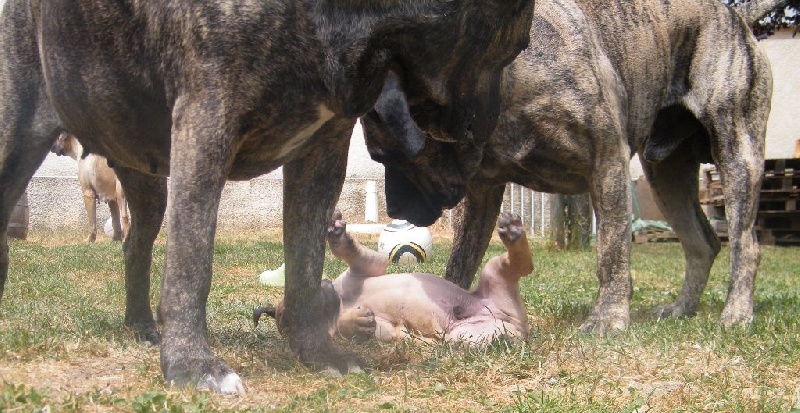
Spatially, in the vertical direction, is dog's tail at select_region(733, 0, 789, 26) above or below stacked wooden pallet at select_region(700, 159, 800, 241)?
above

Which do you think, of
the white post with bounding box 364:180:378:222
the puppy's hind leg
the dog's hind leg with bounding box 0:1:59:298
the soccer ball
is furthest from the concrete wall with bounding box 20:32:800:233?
the dog's hind leg with bounding box 0:1:59:298

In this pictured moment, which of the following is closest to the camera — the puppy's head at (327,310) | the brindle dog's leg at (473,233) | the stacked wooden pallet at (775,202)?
the puppy's head at (327,310)

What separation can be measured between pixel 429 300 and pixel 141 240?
1490mm

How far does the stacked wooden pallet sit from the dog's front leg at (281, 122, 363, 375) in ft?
42.9

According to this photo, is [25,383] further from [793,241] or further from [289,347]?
[793,241]

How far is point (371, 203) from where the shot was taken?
17.4 meters

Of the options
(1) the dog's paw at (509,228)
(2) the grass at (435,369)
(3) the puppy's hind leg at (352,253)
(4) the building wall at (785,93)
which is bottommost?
(2) the grass at (435,369)

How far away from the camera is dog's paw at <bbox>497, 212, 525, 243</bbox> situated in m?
4.45

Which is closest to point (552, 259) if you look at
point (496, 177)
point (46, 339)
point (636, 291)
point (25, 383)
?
point (636, 291)

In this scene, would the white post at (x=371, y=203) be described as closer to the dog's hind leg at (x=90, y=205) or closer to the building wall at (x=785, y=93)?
the dog's hind leg at (x=90, y=205)

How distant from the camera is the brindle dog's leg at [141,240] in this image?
4.55m

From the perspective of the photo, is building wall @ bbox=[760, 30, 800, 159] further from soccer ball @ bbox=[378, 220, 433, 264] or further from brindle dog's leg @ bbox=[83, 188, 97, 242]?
brindle dog's leg @ bbox=[83, 188, 97, 242]

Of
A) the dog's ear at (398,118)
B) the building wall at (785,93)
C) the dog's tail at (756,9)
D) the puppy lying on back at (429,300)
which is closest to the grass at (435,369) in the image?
the puppy lying on back at (429,300)

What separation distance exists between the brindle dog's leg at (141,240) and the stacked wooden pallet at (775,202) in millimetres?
12909
